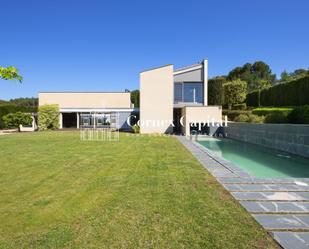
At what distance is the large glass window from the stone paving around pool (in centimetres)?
2108

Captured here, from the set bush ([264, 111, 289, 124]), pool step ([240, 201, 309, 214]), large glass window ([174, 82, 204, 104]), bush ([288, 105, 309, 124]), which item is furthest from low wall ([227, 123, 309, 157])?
pool step ([240, 201, 309, 214])

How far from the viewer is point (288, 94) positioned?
29.9 metres

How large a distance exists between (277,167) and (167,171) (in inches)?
196

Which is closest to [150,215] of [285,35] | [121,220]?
[121,220]

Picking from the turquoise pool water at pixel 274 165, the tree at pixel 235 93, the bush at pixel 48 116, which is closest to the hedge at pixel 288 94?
the tree at pixel 235 93

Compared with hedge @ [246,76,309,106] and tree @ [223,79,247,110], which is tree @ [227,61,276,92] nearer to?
tree @ [223,79,247,110]

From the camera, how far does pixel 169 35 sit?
26672mm

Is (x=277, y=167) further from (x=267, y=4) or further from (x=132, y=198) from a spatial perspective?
(x=267, y=4)

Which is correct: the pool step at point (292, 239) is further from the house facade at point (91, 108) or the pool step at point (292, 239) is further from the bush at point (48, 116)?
the bush at point (48, 116)

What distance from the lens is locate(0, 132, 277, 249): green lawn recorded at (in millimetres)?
3719

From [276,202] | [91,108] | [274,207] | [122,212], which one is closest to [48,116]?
[91,108]

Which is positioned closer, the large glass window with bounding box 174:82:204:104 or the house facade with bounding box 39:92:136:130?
the large glass window with bounding box 174:82:204:104

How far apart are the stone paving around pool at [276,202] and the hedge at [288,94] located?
2186 centimetres

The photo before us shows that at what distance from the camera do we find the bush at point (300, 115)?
14.8 m
